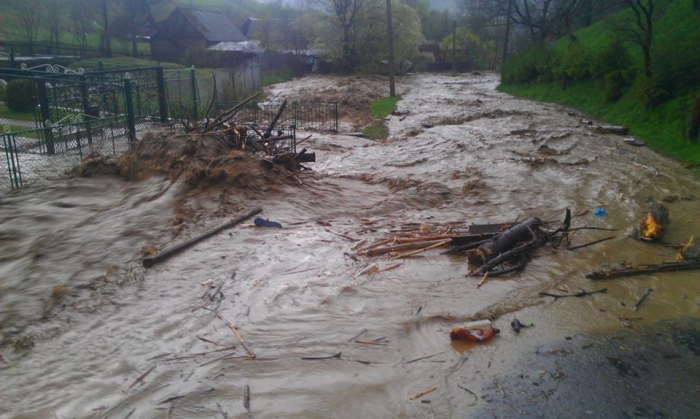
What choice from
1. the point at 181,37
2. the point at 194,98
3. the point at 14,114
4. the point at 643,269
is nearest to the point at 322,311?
the point at 643,269

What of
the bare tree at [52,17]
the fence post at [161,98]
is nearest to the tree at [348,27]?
the bare tree at [52,17]

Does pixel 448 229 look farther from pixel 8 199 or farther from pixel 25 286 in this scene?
pixel 8 199

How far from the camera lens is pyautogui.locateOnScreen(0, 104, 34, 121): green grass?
19.5 m

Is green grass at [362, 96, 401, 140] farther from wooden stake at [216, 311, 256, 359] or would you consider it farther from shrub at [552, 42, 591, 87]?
wooden stake at [216, 311, 256, 359]

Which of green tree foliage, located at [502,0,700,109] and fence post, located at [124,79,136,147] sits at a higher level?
green tree foliage, located at [502,0,700,109]

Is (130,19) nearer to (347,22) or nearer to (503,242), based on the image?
(347,22)

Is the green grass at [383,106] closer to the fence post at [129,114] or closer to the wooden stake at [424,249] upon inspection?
the fence post at [129,114]

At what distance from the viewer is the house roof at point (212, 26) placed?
52.5 m

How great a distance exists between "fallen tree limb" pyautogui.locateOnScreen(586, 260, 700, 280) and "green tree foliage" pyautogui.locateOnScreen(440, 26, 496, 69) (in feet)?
221

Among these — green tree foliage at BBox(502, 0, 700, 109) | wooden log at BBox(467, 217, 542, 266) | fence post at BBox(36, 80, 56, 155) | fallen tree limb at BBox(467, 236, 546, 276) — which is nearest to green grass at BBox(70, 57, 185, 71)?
fence post at BBox(36, 80, 56, 155)

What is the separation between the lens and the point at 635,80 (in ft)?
71.8

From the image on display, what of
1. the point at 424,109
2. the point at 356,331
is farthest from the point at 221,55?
the point at 356,331

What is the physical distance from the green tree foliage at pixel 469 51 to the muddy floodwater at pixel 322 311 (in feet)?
208

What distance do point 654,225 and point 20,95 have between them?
69.2ft
